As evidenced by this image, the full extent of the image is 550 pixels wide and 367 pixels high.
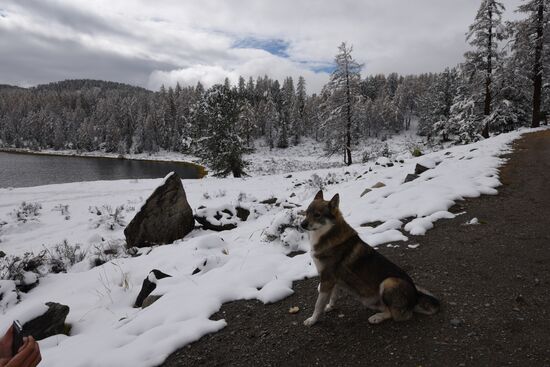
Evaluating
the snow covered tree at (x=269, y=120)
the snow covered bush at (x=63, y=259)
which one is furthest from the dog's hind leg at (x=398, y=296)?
the snow covered tree at (x=269, y=120)

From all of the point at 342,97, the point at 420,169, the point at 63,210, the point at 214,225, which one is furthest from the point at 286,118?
the point at 214,225

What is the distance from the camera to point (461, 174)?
1107 cm

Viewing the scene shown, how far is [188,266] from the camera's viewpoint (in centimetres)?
730

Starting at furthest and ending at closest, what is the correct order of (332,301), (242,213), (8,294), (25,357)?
(242,213), (8,294), (332,301), (25,357)

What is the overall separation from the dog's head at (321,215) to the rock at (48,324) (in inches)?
174

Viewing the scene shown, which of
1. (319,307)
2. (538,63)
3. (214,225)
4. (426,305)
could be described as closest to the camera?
(426,305)

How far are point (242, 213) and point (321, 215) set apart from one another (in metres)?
8.44

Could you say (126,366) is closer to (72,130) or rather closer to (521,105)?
(521,105)

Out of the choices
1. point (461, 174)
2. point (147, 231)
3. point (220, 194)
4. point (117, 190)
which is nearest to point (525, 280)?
point (461, 174)

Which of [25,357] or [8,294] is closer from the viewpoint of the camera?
[25,357]

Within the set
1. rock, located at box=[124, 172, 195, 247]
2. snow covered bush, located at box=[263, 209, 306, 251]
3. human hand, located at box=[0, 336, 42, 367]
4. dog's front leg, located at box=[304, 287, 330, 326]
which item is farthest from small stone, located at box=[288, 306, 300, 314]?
rock, located at box=[124, 172, 195, 247]

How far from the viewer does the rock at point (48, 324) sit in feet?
16.3

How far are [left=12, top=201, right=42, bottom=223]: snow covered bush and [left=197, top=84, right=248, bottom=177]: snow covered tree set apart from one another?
1670 centimetres

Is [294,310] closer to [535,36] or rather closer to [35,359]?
[35,359]
